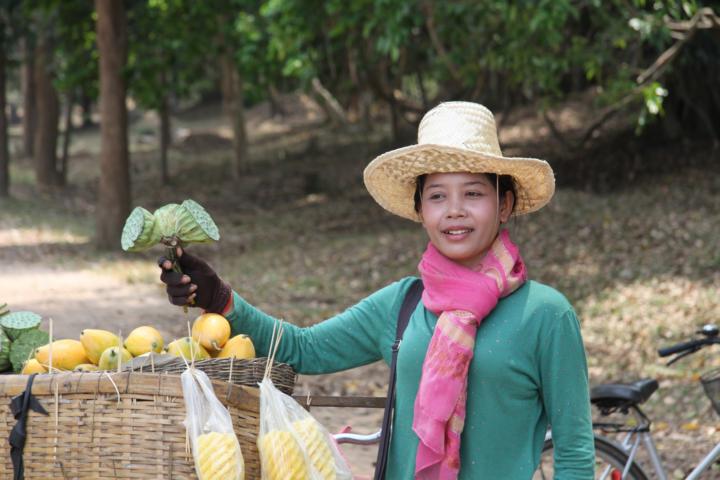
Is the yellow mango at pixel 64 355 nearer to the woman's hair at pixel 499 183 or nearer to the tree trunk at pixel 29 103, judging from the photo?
the woman's hair at pixel 499 183

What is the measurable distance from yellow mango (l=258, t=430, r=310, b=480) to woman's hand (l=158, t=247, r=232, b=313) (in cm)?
47

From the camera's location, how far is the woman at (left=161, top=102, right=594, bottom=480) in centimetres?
260

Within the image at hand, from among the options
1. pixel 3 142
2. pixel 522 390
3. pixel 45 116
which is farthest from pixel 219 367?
pixel 45 116

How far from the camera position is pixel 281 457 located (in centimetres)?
256

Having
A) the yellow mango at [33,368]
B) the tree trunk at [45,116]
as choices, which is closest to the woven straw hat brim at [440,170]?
the yellow mango at [33,368]

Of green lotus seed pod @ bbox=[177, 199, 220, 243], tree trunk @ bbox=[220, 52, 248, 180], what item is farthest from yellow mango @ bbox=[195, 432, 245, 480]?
tree trunk @ bbox=[220, 52, 248, 180]

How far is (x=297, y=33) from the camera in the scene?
48.5 feet

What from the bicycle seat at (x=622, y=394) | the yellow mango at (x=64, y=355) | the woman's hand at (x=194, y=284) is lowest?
the bicycle seat at (x=622, y=394)

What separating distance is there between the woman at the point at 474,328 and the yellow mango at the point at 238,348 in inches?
5.8

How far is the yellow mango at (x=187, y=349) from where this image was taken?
270cm

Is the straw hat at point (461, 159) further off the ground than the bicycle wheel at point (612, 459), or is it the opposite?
the straw hat at point (461, 159)

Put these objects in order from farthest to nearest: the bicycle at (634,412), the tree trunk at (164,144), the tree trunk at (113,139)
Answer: the tree trunk at (164,144), the tree trunk at (113,139), the bicycle at (634,412)

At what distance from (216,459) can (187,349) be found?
385mm

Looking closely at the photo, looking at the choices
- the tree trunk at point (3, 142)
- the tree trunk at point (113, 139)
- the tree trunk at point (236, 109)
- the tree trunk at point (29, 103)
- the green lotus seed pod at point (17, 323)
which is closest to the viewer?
the green lotus seed pod at point (17, 323)
